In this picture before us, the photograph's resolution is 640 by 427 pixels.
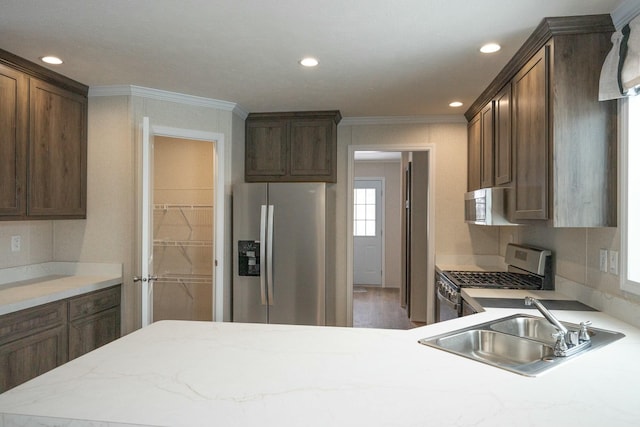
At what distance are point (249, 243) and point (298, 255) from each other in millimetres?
450

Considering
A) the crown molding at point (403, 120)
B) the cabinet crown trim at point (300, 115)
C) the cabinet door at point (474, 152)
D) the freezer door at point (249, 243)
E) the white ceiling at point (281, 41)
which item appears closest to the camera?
the white ceiling at point (281, 41)

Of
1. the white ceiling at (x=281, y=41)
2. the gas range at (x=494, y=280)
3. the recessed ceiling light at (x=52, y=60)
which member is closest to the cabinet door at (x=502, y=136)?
the white ceiling at (x=281, y=41)

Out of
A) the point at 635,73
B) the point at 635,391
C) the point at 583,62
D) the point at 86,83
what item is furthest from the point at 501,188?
the point at 86,83

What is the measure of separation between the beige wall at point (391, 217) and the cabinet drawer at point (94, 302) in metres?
5.20

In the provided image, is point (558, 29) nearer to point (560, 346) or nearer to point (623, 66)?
point (623, 66)

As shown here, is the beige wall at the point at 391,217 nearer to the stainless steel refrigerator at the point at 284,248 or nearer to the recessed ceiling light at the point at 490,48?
the stainless steel refrigerator at the point at 284,248

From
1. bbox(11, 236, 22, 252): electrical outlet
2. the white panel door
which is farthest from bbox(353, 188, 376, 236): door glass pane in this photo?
bbox(11, 236, 22, 252): electrical outlet

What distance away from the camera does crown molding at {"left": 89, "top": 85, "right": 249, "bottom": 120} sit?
3.18m

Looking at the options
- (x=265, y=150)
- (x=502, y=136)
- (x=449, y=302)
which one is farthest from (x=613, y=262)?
(x=265, y=150)

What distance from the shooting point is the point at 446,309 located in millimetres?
3275

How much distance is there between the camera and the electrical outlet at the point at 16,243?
2.95 m

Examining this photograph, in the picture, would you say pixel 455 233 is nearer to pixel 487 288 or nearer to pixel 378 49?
pixel 487 288

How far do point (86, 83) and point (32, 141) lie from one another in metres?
0.63

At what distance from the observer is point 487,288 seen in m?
2.80
